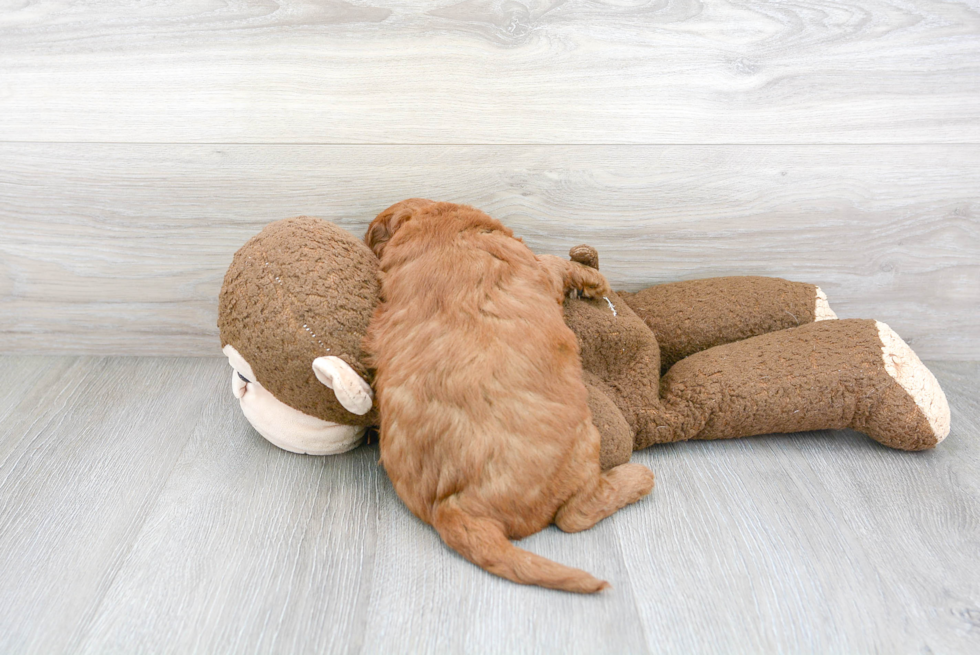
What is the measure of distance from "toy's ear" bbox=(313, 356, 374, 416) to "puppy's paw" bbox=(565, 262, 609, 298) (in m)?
0.38

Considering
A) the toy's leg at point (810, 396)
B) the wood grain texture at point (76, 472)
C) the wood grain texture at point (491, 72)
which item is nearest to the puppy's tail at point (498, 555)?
the toy's leg at point (810, 396)

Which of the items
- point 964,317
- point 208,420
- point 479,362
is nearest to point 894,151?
point 964,317

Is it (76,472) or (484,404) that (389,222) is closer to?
(484,404)

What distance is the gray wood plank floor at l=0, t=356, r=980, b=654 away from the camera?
0.80 meters

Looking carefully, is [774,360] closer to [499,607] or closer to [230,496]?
[499,607]

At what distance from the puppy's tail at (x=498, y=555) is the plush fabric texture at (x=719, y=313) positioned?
1.72 feet

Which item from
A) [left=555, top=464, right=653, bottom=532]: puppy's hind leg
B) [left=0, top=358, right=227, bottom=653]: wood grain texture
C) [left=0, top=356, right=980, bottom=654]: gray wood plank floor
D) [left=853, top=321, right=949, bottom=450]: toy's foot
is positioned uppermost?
[left=853, top=321, right=949, bottom=450]: toy's foot

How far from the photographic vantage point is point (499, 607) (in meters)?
0.83

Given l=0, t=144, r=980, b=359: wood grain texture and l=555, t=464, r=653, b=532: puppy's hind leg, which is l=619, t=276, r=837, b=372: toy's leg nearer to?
l=0, t=144, r=980, b=359: wood grain texture

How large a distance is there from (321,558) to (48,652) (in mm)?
321

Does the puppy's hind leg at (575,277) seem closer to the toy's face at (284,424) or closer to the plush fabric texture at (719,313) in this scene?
the plush fabric texture at (719,313)

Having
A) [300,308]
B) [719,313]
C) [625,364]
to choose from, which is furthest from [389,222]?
[719,313]

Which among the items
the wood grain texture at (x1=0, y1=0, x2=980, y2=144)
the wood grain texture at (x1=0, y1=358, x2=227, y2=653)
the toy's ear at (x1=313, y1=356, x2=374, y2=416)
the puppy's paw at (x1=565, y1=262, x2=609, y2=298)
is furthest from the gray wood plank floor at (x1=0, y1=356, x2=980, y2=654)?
the wood grain texture at (x1=0, y1=0, x2=980, y2=144)

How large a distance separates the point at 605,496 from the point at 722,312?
1.53 ft
